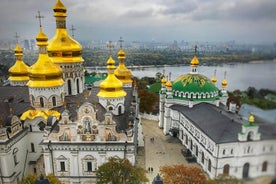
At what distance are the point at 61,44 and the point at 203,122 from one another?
10428 mm

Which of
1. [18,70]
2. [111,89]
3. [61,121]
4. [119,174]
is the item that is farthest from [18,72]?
[119,174]

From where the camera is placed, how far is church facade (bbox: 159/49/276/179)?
8.23 meters

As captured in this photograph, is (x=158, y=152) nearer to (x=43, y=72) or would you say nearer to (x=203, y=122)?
(x=203, y=122)

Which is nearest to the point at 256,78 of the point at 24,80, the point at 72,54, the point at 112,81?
the point at 112,81

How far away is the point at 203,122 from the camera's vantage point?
14219 millimetres

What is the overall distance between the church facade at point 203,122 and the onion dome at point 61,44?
26.0ft

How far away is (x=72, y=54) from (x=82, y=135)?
679cm

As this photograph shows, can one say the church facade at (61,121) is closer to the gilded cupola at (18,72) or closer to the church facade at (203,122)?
the gilded cupola at (18,72)

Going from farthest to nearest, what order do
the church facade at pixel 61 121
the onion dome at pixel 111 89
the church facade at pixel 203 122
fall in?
the onion dome at pixel 111 89
the church facade at pixel 61 121
the church facade at pixel 203 122

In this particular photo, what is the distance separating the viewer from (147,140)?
17891 mm

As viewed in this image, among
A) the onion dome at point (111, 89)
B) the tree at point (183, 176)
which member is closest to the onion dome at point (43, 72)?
the onion dome at point (111, 89)

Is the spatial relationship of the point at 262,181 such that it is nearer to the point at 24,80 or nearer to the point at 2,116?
the point at 2,116

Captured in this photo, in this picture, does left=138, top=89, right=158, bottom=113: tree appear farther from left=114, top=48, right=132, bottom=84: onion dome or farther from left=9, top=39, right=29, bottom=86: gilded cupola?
left=9, top=39, right=29, bottom=86: gilded cupola

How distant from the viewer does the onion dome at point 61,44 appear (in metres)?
15.2
